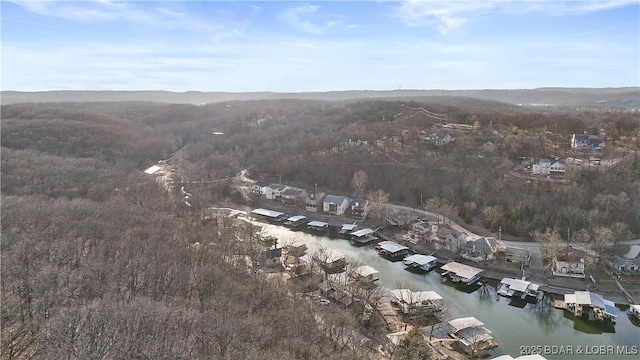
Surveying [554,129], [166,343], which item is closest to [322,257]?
[166,343]

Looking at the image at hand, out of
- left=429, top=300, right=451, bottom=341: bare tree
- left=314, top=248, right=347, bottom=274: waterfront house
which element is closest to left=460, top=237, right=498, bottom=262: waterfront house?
left=429, top=300, right=451, bottom=341: bare tree

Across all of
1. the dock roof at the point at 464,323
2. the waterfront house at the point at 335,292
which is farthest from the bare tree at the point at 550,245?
the waterfront house at the point at 335,292

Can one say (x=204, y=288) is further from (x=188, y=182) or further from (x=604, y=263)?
(x=188, y=182)

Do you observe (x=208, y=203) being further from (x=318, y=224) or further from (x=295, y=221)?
(x=318, y=224)

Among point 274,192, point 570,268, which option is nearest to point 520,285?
point 570,268

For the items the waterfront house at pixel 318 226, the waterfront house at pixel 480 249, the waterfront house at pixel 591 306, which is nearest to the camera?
the waterfront house at pixel 591 306

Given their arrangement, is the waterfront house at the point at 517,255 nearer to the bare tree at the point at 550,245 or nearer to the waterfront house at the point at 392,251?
the bare tree at the point at 550,245
